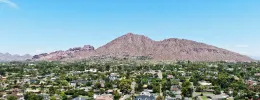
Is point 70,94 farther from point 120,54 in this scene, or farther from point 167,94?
point 120,54

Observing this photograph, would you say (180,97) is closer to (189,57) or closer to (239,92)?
(239,92)

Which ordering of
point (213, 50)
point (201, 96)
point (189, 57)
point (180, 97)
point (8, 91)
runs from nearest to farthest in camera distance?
point (180, 97), point (201, 96), point (8, 91), point (189, 57), point (213, 50)

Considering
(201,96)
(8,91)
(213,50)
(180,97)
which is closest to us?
(180,97)

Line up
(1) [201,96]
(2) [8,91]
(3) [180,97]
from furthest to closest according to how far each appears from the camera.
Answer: (2) [8,91]
(1) [201,96]
(3) [180,97]

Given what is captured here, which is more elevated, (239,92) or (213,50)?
(213,50)

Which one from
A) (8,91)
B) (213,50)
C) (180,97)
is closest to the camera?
(180,97)

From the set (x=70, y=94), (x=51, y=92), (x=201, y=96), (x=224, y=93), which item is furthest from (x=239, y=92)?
(x=51, y=92)

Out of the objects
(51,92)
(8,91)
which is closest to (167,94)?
(51,92)

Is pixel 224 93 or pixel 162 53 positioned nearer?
pixel 224 93

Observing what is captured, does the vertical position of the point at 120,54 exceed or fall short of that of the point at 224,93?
it exceeds it
